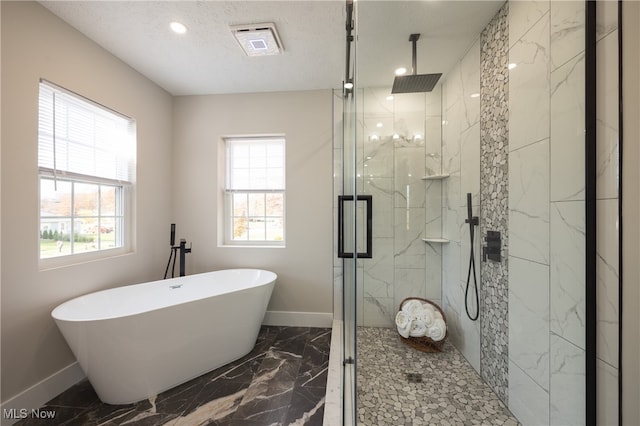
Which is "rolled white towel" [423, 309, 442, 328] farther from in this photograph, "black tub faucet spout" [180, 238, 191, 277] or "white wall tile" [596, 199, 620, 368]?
"black tub faucet spout" [180, 238, 191, 277]

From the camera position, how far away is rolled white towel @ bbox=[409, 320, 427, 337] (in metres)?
1.74

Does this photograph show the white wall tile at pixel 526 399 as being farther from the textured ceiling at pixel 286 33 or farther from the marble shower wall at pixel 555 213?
the textured ceiling at pixel 286 33

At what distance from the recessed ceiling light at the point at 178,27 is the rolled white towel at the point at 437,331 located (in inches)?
112

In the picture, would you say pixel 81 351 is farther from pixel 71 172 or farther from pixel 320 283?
pixel 320 283

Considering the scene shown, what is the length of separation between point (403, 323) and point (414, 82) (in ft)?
6.16

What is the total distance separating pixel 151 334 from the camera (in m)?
1.40

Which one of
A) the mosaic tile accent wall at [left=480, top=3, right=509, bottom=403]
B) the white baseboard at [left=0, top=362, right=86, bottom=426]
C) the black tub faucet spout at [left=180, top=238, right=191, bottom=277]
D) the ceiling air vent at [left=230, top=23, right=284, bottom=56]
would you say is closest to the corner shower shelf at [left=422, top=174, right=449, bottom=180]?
the mosaic tile accent wall at [left=480, top=3, right=509, bottom=403]

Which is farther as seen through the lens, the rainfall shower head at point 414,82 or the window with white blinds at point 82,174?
Answer: the rainfall shower head at point 414,82

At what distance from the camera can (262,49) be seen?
5.99 feet

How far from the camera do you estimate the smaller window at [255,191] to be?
263cm

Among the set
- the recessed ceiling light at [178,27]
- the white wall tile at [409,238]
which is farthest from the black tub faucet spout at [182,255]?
the white wall tile at [409,238]

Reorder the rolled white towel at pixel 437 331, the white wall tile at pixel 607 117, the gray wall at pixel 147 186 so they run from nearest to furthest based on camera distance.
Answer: the white wall tile at pixel 607 117
the gray wall at pixel 147 186
the rolled white towel at pixel 437 331

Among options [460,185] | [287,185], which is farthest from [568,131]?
[287,185]

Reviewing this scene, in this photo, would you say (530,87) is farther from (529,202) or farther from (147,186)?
(147,186)
